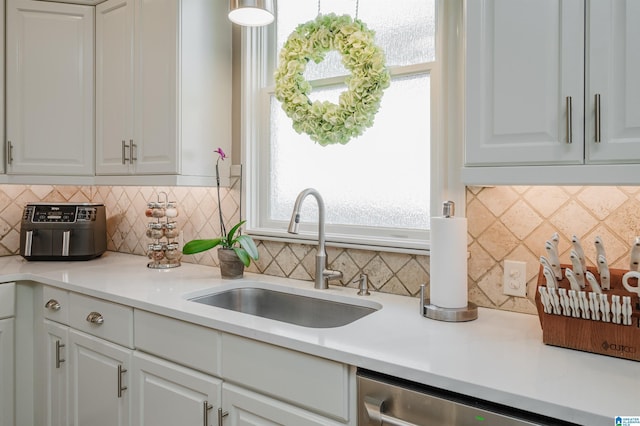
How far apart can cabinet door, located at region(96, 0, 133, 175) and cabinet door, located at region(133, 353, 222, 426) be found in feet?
3.73

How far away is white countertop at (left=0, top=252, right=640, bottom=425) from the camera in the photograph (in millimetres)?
903

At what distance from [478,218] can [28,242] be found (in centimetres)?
238

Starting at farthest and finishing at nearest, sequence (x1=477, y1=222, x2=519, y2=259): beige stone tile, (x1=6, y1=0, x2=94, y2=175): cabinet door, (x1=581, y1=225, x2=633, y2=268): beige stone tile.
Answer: (x1=6, y1=0, x2=94, y2=175): cabinet door → (x1=477, y1=222, x2=519, y2=259): beige stone tile → (x1=581, y1=225, x2=633, y2=268): beige stone tile

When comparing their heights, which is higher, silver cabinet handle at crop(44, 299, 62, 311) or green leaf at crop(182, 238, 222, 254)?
green leaf at crop(182, 238, 222, 254)

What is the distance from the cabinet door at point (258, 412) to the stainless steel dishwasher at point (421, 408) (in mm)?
135

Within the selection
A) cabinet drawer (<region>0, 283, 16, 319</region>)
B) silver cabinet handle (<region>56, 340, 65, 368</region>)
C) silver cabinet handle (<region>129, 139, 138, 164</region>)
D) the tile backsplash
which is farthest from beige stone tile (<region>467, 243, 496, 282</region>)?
cabinet drawer (<region>0, 283, 16, 319</region>)

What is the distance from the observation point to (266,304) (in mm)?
1951

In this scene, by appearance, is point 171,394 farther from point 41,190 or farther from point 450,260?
point 41,190

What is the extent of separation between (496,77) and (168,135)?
4.98 ft

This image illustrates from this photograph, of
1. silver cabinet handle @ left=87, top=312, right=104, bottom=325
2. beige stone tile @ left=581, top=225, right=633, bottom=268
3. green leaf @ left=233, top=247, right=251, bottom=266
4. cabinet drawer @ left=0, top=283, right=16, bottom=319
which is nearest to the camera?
beige stone tile @ left=581, top=225, right=633, bottom=268

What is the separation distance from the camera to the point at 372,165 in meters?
1.90

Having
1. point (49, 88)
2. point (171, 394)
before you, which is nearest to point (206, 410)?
point (171, 394)

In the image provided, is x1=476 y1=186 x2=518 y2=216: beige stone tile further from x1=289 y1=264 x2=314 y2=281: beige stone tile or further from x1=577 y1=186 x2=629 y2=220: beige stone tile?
x1=289 y1=264 x2=314 y2=281: beige stone tile

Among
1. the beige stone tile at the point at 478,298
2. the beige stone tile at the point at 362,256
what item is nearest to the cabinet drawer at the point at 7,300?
the beige stone tile at the point at 362,256
